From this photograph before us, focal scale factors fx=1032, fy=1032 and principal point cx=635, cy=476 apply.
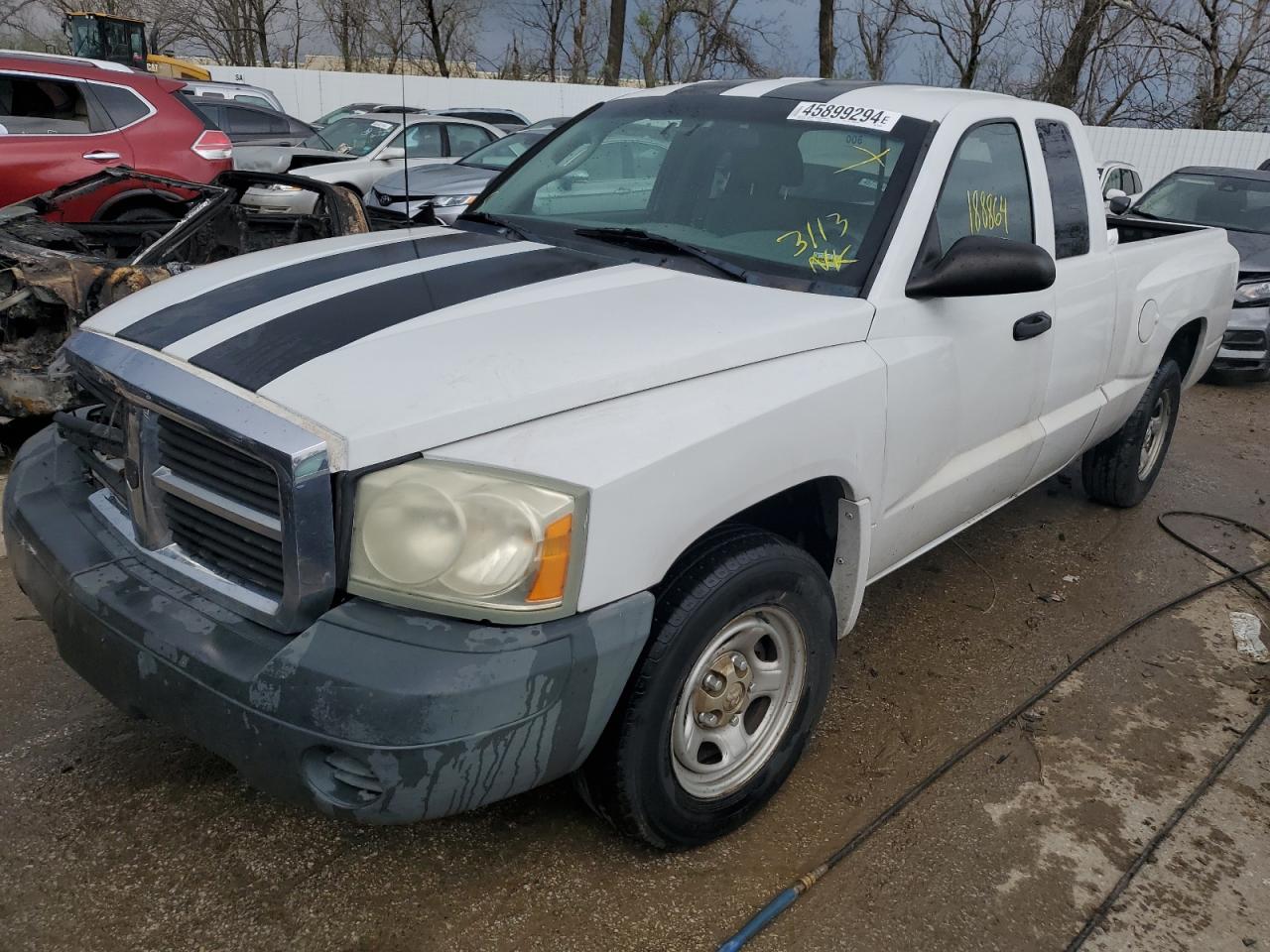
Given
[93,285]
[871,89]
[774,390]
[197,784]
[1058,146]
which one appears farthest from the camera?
[93,285]

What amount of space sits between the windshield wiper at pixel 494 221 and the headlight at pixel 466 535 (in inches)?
59.4

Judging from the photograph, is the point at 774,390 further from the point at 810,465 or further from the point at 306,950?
the point at 306,950

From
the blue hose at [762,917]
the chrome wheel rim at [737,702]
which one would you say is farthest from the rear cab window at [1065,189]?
the blue hose at [762,917]

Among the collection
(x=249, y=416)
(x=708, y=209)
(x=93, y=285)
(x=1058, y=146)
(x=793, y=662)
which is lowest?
(x=793, y=662)

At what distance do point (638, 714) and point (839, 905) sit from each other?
0.74 m

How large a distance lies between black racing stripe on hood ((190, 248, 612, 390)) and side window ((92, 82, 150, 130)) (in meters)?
6.82

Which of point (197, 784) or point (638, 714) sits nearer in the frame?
Answer: point (638, 714)

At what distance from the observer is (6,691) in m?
3.14

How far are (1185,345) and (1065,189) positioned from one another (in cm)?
193

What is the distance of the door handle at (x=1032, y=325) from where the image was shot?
Answer: 10.8ft

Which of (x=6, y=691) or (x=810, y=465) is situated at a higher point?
(x=810, y=465)

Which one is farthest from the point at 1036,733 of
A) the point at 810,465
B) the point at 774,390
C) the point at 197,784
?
the point at 197,784

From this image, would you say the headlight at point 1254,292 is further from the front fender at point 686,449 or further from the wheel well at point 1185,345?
the front fender at point 686,449

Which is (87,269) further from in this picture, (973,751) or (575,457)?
(973,751)
